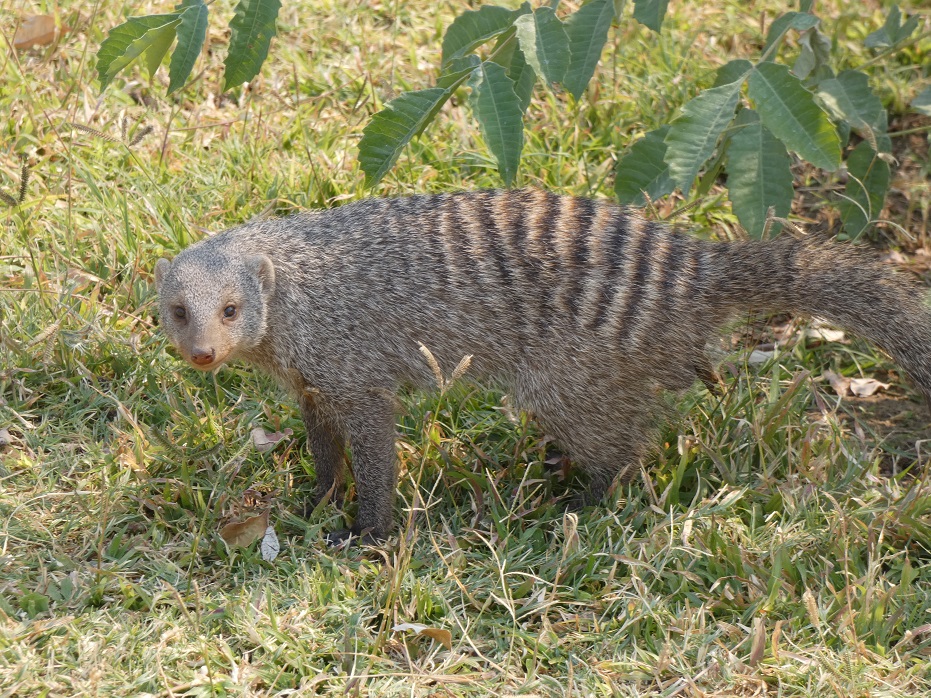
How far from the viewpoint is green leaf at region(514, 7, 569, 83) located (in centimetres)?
280

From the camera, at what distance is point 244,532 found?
128 inches

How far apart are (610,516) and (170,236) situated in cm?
215

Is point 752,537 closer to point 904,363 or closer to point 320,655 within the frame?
point 904,363

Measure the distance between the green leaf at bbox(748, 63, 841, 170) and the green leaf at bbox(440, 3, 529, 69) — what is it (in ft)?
2.67

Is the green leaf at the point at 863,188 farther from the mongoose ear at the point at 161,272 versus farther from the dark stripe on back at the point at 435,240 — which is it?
the mongoose ear at the point at 161,272

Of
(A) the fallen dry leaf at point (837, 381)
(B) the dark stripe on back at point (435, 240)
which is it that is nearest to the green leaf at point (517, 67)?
(B) the dark stripe on back at point (435, 240)

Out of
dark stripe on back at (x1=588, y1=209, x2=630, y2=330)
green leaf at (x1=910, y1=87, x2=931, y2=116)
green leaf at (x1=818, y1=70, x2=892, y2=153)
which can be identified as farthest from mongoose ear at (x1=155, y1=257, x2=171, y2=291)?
green leaf at (x1=910, y1=87, x2=931, y2=116)

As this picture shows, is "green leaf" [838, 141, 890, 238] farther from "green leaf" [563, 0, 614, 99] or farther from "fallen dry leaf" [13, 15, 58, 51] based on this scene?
"fallen dry leaf" [13, 15, 58, 51]

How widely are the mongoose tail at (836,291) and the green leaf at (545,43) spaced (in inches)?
38.2

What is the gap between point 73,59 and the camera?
16.3 feet

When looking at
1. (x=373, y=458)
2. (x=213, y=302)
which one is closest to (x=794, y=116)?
(x=373, y=458)

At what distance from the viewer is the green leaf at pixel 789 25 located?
11.2 ft

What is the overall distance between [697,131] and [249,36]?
1.32 m

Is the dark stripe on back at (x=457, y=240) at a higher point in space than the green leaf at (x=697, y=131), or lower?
lower
